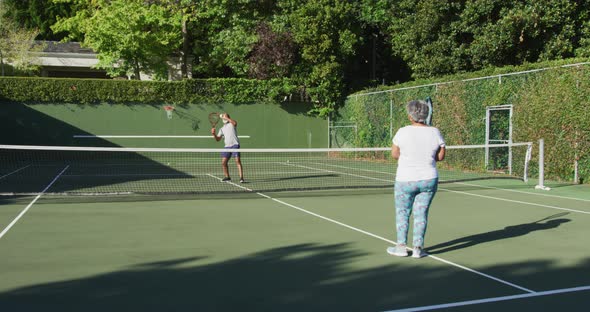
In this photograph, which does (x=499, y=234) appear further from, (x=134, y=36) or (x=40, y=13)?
(x=40, y=13)

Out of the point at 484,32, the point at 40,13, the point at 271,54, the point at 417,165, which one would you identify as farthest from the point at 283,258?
the point at 40,13

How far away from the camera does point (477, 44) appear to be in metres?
20.8

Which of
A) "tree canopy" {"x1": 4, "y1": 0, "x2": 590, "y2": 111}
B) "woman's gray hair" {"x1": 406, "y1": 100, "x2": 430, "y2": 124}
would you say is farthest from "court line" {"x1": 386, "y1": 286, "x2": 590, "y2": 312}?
"tree canopy" {"x1": 4, "y1": 0, "x2": 590, "y2": 111}

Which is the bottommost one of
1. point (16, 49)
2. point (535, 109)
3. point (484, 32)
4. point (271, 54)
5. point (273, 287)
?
point (273, 287)

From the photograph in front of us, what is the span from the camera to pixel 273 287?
4.36m

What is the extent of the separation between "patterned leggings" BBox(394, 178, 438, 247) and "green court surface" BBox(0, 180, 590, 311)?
33 centimetres

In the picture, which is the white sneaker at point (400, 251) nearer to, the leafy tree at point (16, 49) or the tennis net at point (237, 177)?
the tennis net at point (237, 177)

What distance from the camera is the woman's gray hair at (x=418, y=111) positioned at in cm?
514

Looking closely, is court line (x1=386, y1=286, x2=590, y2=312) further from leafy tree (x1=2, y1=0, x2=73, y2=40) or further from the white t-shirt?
leafy tree (x1=2, y1=0, x2=73, y2=40)

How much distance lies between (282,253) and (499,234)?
2.91 metres

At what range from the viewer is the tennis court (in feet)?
13.3

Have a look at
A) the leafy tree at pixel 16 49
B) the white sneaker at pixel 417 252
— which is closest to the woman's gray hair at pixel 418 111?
the white sneaker at pixel 417 252

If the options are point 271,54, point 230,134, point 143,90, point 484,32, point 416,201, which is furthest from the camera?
point 271,54

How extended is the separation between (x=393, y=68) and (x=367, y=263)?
26.1m
